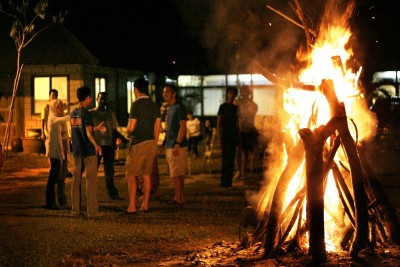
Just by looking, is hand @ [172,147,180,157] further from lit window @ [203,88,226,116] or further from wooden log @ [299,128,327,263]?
lit window @ [203,88,226,116]

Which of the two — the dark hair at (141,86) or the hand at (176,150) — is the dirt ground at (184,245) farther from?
the dark hair at (141,86)

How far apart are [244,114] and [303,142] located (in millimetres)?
8937

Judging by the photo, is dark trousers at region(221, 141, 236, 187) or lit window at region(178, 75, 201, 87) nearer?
dark trousers at region(221, 141, 236, 187)

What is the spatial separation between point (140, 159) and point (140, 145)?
22 cm

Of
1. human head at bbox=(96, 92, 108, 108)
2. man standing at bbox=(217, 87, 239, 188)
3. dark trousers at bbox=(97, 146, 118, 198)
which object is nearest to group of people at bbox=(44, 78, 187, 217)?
dark trousers at bbox=(97, 146, 118, 198)

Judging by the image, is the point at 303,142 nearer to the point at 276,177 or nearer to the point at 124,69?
the point at 276,177

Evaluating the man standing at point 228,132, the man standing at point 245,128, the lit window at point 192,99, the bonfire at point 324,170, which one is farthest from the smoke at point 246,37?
the bonfire at point 324,170

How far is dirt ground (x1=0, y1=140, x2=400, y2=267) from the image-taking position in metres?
6.62

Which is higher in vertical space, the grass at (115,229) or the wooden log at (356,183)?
the wooden log at (356,183)

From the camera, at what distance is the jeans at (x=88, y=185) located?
400 inches

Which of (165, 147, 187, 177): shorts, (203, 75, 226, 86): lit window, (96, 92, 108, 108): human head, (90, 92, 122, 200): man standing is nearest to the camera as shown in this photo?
(165, 147, 187, 177): shorts

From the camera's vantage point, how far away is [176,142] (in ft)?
37.1

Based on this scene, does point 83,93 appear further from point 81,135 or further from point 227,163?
point 227,163

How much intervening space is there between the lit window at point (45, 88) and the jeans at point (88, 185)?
13866mm
